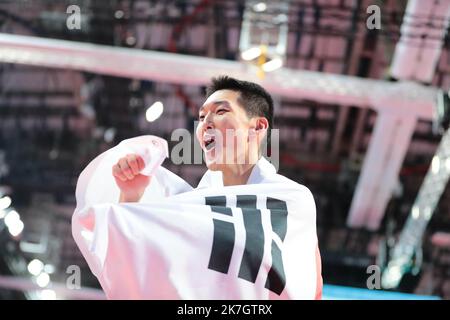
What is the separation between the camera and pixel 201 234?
154cm

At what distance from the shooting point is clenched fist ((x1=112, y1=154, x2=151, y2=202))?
5.19 ft

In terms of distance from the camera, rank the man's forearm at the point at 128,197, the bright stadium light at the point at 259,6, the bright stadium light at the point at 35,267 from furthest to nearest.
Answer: the bright stadium light at the point at 35,267, the bright stadium light at the point at 259,6, the man's forearm at the point at 128,197

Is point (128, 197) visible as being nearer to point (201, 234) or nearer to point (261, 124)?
point (201, 234)

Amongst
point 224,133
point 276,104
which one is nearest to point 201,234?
point 224,133

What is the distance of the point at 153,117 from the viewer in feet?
28.6

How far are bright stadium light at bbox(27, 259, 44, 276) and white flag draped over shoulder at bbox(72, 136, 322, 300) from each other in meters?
9.76

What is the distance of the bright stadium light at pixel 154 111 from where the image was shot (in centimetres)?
855

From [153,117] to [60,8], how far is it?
201 cm

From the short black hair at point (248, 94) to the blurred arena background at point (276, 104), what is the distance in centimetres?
349

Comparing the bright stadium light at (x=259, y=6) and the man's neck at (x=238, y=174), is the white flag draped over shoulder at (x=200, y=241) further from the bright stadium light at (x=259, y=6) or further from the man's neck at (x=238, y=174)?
the bright stadium light at (x=259, y=6)

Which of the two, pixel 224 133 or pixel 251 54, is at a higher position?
pixel 224 133

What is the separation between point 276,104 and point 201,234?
6.82 metres

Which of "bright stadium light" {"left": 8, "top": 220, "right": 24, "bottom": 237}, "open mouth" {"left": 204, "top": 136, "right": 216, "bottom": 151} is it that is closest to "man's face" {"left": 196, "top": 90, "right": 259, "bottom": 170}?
"open mouth" {"left": 204, "top": 136, "right": 216, "bottom": 151}

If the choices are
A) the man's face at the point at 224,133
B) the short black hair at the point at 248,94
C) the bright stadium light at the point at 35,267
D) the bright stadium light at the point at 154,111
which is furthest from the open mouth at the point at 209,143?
the bright stadium light at the point at 35,267
